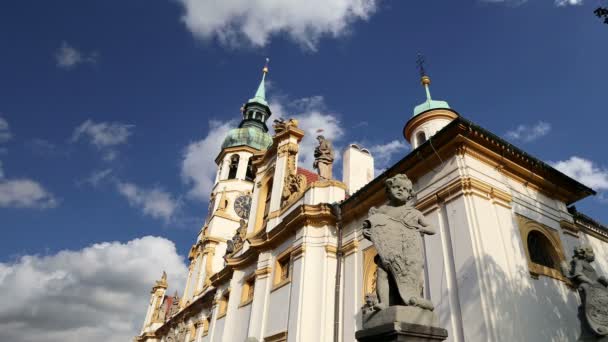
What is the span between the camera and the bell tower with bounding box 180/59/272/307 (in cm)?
2952

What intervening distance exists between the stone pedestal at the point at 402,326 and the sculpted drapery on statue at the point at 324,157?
11777 millimetres

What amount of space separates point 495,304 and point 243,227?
15414mm

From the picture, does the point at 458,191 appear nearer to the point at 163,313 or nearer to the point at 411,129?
the point at 411,129

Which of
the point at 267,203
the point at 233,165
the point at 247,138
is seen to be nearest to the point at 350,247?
the point at 267,203

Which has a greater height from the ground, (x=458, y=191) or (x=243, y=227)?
(x=243, y=227)

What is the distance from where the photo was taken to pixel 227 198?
111 feet

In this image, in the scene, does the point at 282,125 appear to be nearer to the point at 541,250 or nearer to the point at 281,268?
the point at 281,268

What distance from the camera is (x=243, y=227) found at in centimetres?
2195

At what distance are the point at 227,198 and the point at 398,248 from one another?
2995 centimetres

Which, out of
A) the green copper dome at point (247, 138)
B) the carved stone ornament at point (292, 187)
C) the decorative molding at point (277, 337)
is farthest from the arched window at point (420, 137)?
the green copper dome at point (247, 138)

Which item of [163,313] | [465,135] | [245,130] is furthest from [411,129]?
[163,313]

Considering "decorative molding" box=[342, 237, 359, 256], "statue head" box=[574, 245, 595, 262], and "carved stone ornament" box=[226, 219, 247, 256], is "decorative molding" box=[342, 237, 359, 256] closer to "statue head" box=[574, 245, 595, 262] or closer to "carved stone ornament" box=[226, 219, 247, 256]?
"statue head" box=[574, 245, 595, 262]

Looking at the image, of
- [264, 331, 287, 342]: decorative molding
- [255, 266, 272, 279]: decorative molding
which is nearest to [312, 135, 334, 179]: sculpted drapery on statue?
[255, 266, 272, 279]: decorative molding

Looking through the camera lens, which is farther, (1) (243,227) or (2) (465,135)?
(1) (243,227)
